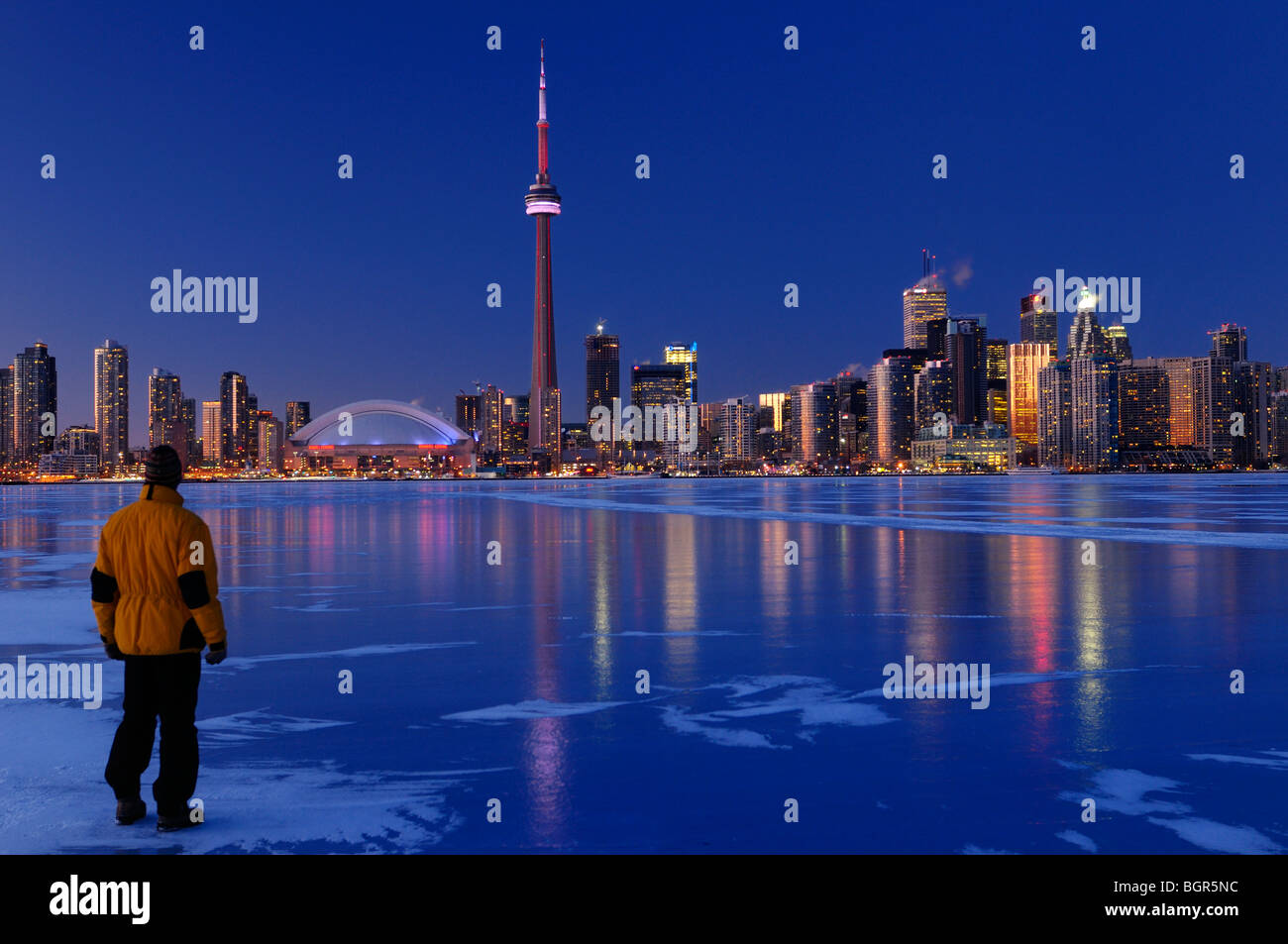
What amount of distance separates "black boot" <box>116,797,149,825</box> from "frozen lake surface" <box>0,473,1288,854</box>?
84mm

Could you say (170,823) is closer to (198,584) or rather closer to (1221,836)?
(198,584)

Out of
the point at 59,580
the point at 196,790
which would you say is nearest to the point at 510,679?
the point at 196,790

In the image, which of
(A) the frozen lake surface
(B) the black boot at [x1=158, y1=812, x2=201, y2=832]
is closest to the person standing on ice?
(B) the black boot at [x1=158, y1=812, x2=201, y2=832]

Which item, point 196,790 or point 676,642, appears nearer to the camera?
point 196,790

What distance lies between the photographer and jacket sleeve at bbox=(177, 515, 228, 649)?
5668mm

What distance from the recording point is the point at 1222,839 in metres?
5.29

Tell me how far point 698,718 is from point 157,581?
4.14 m

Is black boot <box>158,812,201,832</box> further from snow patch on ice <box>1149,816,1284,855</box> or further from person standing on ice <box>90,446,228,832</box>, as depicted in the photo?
snow patch on ice <box>1149,816,1284,855</box>

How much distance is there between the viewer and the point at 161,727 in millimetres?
5816

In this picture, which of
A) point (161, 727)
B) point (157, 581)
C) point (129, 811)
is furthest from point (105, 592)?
point (129, 811)

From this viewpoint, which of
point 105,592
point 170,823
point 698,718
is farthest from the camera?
point 698,718
